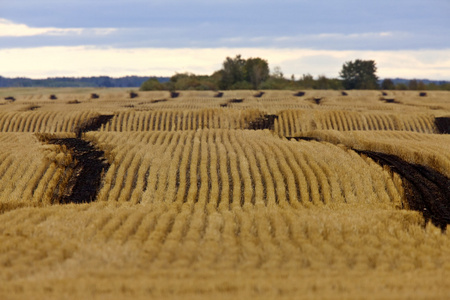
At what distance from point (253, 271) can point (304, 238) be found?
234 centimetres

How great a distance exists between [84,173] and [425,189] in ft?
39.6

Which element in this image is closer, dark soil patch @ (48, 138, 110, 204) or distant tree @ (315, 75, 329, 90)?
dark soil patch @ (48, 138, 110, 204)

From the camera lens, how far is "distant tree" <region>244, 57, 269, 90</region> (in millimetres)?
98062

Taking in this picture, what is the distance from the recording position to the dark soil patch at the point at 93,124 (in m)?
30.2

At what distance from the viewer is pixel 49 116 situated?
32156 millimetres

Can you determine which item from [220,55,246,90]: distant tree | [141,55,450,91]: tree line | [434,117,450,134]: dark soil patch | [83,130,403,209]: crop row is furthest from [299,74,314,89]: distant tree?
[83,130,403,209]: crop row

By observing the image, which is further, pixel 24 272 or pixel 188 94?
pixel 188 94

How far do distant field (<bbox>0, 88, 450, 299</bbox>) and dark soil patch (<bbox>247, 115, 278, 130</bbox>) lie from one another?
679cm

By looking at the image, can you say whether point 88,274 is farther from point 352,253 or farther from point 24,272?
point 352,253

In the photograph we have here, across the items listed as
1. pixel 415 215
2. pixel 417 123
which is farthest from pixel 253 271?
pixel 417 123

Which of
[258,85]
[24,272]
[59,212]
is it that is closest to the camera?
[24,272]

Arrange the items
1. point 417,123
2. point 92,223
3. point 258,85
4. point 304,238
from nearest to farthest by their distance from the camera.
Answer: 1. point 304,238
2. point 92,223
3. point 417,123
4. point 258,85

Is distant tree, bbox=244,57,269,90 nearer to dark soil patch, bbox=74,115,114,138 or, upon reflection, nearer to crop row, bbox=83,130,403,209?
dark soil patch, bbox=74,115,114,138

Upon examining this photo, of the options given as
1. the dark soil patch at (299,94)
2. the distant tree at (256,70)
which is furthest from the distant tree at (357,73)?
the dark soil patch at (299,94)
